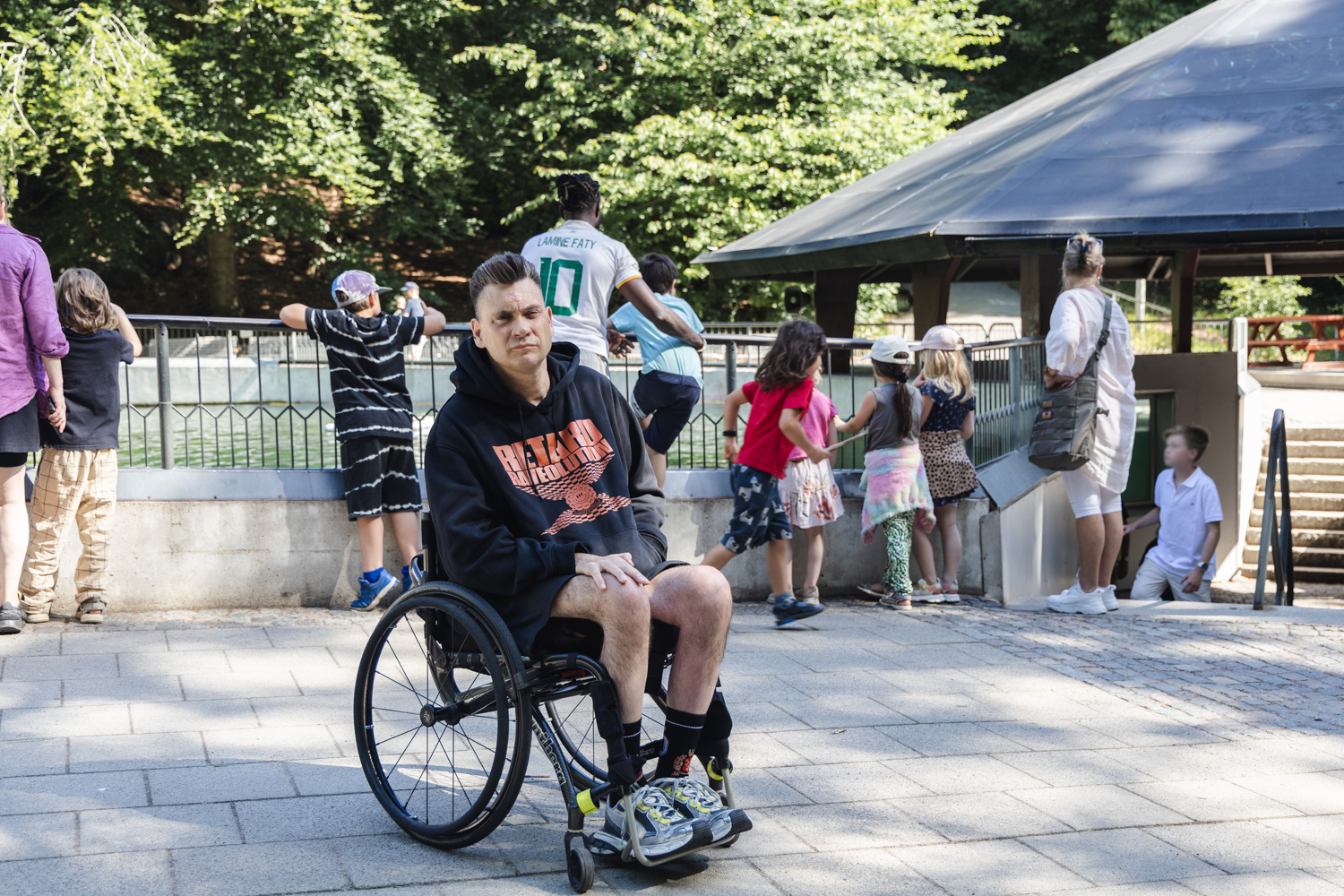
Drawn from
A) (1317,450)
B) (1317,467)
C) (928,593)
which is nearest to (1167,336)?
(1317,450)

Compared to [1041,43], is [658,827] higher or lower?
lower

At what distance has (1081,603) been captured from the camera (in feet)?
25.7

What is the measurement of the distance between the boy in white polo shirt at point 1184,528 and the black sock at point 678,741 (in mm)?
7277

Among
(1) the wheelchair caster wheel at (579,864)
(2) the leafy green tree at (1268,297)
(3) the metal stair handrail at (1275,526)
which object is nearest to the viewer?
(1) the wheelchair caster wheel at (579,864)

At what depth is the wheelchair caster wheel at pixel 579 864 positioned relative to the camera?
3238mm

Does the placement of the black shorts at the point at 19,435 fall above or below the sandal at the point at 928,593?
above

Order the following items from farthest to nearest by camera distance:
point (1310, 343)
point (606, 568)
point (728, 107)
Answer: point (1310, 343) < point (728, 107) < point (606, 568)

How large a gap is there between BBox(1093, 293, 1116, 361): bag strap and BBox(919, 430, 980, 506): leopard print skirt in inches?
39.5

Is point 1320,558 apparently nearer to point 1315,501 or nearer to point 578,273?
point 1315,501

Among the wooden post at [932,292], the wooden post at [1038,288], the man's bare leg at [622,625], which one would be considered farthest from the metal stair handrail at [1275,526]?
the man's bare leg at [622,625]

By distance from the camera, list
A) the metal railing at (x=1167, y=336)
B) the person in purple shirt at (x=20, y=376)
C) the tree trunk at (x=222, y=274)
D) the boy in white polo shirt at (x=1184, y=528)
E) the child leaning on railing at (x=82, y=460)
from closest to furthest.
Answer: the person in purple shirt at (x=20, y=376), the child leaning on railing at (x=82, y=460), the boy in white polo shirt at (x=1184, y=528), the metal railing at (x=1167, y=336), the tree trunk at (x=222, y=274)

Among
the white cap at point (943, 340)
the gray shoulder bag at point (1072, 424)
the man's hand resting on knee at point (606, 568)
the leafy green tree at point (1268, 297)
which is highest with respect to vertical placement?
the leafy green tree at point (1268, 297)

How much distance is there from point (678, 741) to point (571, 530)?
0.66 metres

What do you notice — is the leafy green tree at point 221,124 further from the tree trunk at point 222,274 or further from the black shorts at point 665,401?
the black shorts at point 665,401
